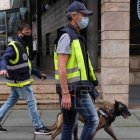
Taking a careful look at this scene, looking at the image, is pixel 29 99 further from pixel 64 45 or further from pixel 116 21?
pixel 116 21

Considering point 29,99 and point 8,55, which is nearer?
point 8,55

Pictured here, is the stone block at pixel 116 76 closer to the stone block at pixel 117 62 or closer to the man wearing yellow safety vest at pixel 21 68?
the stone block at pixel 117 62

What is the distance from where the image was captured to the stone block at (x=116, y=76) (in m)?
9.78

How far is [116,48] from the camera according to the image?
9695mm

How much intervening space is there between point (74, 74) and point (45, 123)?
3.60 m

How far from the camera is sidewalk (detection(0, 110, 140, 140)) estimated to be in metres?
7.49

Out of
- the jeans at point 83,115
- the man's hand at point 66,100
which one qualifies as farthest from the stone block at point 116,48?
the man's hand at point 66,100

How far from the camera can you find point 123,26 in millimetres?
9602

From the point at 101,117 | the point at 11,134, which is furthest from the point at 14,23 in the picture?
the point at 101,117

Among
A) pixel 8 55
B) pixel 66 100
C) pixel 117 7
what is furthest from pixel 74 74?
pixel 117 7

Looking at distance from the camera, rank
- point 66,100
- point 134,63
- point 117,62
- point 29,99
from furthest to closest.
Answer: point 134,63
point 117,62
point 29,99
point 66,100

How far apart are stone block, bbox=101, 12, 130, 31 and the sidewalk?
1.86m

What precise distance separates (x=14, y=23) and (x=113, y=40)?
10973mm

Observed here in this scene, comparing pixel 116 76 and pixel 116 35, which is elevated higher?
pixel 116 35
